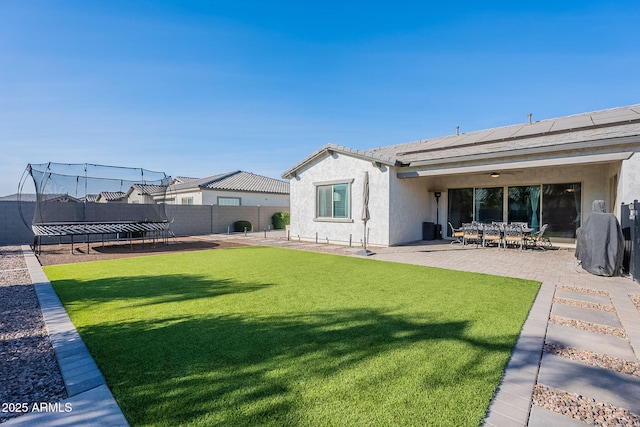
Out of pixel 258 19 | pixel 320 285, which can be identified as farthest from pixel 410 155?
pixel 320 285

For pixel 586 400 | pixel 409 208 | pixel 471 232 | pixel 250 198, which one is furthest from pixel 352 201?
pixel 250 198

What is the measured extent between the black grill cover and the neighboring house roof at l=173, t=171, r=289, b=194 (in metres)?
21.0

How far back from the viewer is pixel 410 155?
13211 millimetres

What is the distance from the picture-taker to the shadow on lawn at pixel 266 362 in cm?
218

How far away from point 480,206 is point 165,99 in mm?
15067

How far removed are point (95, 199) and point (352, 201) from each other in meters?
13.6

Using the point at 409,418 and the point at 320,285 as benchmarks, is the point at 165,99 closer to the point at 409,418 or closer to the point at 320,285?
the point at 320,285

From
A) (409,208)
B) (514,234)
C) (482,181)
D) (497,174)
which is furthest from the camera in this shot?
(482,181)

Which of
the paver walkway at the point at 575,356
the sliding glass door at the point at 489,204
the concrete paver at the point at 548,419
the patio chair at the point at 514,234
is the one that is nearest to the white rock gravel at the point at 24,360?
the paver walkway at the point at 575,356

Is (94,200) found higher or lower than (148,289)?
higher

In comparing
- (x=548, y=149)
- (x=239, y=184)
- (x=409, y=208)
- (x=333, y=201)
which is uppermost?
(x=239, y=184)

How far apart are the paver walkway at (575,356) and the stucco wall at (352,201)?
570 centimetres

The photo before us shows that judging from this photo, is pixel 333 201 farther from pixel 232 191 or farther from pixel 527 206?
pixel 232 191

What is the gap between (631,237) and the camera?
6734 millimetres
